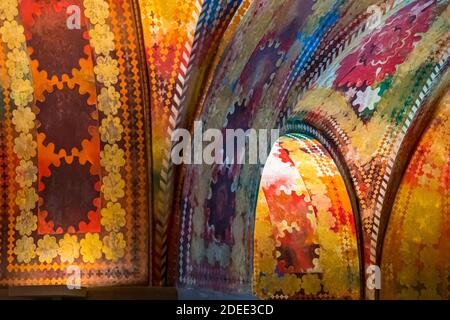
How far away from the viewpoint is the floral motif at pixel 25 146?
296 inches

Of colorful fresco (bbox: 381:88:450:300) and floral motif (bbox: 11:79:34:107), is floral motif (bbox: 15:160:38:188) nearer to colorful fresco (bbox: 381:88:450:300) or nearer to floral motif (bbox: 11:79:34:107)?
floral motif (bbox: 11:79:34:107)

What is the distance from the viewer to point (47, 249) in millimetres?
7539

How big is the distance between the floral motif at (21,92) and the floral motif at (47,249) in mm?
1127

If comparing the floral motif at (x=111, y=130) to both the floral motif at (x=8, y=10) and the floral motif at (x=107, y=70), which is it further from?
the floral motif at (x=8, y=10)

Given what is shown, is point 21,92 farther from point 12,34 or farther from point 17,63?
point 12,34

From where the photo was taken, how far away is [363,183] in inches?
496

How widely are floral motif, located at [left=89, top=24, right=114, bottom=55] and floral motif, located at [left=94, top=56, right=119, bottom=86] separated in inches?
2.7

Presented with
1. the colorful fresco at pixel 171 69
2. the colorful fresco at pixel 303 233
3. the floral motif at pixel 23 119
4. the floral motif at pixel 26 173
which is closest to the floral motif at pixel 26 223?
the floral motif at pixel 26 173

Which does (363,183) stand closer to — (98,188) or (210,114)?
(210,114)

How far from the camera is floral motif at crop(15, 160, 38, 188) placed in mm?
7539

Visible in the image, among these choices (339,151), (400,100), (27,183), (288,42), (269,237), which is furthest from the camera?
(269,237)

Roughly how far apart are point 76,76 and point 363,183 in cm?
599

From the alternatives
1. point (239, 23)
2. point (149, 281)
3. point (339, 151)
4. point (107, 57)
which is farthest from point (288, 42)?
point (339, 151)

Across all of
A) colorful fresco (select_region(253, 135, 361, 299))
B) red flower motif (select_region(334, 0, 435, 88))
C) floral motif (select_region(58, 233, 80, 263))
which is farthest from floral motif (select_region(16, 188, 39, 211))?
colorful fresco (select_region(253, 135, 361, 299))
